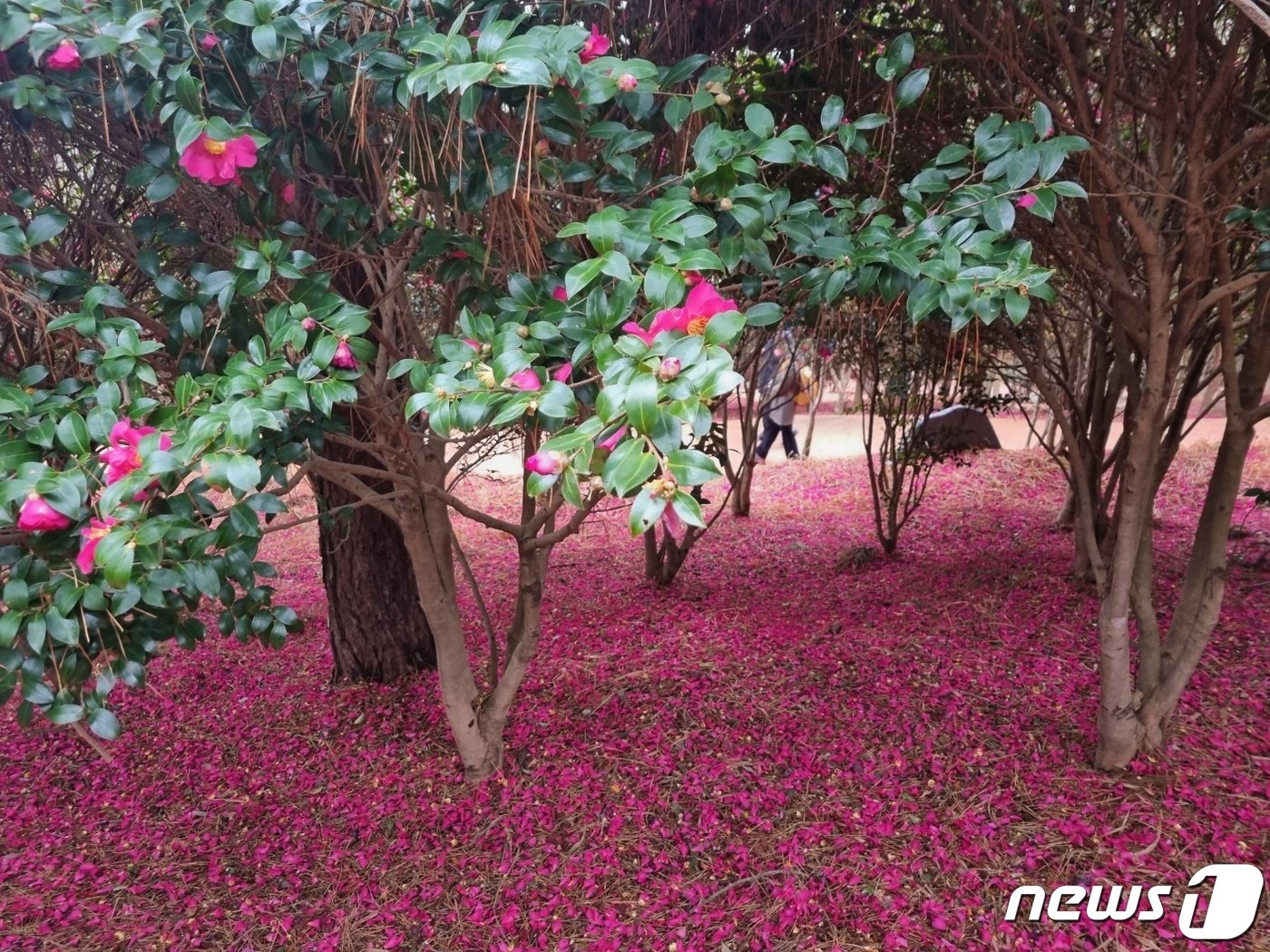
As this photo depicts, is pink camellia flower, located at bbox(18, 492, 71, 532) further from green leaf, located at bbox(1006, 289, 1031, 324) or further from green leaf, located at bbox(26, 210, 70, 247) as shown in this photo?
green leaf, located at bbox(1006, 289, 1031, 324)

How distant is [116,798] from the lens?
8.13ft

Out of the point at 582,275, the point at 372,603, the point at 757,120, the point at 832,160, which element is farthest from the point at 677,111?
the point at 372,603

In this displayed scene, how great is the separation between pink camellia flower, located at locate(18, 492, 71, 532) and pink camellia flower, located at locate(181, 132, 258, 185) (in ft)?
1.86

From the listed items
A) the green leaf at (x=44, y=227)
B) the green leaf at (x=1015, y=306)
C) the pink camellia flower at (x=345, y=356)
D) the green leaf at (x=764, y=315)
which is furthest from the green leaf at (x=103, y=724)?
the green leaf at (x=1015, y=306)

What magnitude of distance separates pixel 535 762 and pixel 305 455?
1397 millimetres

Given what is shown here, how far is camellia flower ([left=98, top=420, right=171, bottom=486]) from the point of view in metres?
1.03

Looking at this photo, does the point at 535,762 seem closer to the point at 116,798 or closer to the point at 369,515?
the point at 369,515

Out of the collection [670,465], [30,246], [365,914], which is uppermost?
[30,246]

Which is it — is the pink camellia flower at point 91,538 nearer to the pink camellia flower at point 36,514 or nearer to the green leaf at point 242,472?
the pink camellia flower at point 36,514

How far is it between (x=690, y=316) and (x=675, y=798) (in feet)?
5.38

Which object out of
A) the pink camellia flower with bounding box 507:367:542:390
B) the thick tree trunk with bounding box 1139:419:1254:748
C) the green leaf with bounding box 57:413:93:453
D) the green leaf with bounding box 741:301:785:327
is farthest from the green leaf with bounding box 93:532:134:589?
the thick tree trunk with bounding box 1139:419:1254:748

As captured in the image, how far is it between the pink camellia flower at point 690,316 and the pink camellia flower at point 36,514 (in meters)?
0.82

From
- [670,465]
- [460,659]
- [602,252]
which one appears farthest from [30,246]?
[460,659]

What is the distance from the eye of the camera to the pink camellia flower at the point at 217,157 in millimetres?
1209
